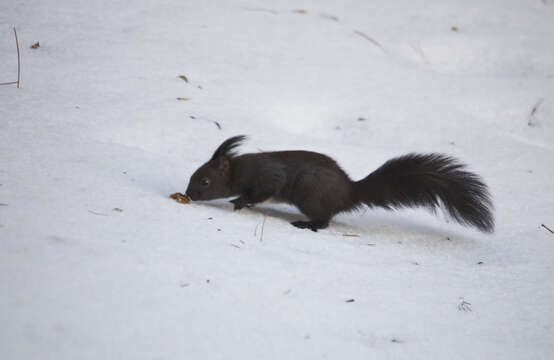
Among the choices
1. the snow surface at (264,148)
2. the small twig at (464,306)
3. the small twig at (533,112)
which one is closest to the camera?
the snow surface at (264,148)

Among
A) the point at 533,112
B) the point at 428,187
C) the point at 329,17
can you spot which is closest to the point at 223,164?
the point at 428,187

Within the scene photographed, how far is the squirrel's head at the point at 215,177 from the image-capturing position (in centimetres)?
380

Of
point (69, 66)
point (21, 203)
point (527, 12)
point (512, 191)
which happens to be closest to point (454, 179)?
point (512, 191)

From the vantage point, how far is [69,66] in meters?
5.05

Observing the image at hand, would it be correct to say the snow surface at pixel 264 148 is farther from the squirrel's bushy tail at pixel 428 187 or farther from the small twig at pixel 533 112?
the squirrel's bushy tail at pixel 428 187

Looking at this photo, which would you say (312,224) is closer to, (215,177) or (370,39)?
(215,177)

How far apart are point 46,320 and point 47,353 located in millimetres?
157

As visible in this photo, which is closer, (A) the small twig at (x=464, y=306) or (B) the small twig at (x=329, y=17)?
(A) the small twig at (x=464, y=306)

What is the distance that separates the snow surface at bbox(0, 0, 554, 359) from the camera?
2.10 meters

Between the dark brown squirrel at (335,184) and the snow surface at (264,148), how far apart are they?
0.52ft

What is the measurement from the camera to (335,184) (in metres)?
3.74

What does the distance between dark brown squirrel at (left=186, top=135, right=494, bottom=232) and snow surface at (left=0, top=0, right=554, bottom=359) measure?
0.16 meters

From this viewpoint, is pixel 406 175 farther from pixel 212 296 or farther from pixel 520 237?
pixel 212 296

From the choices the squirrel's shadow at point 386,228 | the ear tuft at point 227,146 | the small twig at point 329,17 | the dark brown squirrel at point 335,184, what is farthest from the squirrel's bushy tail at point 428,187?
the small twig at point 329,17
